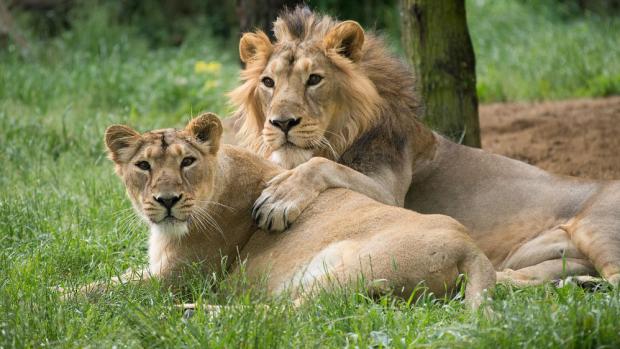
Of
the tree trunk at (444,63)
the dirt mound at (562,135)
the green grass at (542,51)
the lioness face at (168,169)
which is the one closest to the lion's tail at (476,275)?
the lioness face at (168,169)

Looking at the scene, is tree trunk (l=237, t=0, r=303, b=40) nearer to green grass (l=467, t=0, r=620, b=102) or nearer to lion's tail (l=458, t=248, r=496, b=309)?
green grass (l=467, t=0, r=620, b=102)

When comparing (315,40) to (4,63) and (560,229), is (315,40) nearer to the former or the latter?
(560,229)

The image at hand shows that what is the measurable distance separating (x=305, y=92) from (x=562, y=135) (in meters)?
3.30

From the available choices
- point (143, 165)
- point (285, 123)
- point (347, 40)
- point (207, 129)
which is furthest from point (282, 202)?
point (347, 40)

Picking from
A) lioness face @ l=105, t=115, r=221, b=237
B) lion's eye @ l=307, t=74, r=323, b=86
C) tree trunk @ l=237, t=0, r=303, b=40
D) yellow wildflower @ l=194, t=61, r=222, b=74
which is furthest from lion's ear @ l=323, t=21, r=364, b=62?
yellow wildflower @ l=194, t=61, r=222, b=74

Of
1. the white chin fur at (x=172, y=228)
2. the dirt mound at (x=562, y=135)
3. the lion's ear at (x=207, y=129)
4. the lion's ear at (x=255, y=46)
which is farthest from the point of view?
the dirt mound at (x=562, y=135)

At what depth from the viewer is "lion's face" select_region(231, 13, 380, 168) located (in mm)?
5754

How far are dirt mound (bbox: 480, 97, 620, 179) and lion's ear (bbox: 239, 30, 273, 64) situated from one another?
2.63 meters

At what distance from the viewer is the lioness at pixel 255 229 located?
175 inches

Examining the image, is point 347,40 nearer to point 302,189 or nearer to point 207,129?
point 302,189

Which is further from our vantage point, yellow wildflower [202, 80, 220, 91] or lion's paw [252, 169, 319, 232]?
yellow wildflower [202, 80, 220, 91]

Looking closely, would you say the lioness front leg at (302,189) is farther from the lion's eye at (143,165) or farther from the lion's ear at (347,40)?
the lion's ear at (347,40)

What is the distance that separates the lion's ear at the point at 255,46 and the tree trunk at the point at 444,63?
1354mm

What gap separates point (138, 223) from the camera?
5.68 meters
